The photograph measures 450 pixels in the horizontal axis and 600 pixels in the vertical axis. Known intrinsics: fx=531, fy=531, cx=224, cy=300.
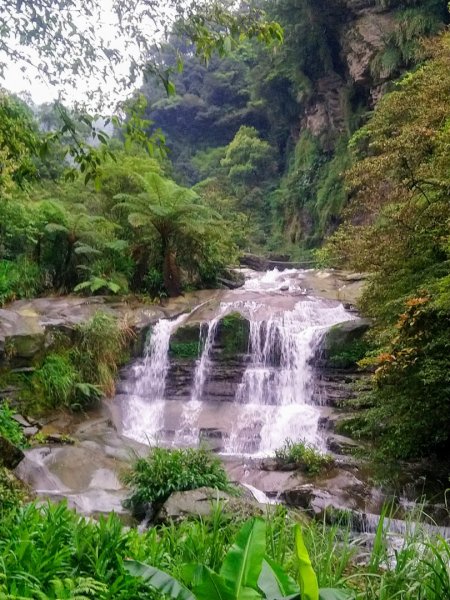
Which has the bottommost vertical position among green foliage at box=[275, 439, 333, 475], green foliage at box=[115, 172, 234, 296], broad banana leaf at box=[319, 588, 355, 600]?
green foliage at box=[275, 439, 333, 475]

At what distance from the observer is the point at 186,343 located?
40.2 feet

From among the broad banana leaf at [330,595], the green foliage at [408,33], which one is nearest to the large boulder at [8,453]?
the broad banana leaf at [330,595]

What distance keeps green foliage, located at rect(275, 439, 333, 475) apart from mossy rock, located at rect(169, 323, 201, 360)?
421 centimetres

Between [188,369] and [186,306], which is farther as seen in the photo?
[186,306]

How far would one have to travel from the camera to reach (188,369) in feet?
39.5

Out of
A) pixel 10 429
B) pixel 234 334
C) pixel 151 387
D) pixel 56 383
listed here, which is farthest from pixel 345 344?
pixel 10 429

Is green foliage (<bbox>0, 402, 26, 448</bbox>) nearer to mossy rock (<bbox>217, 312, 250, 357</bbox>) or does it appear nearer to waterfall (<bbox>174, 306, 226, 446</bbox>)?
waterfall (<bbox>174, 306, 226, 446</bbox>)

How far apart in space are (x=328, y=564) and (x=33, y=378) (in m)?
8.29

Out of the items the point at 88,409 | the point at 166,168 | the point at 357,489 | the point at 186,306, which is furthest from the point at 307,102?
the point at 357,489

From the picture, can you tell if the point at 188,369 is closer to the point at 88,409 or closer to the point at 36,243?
the point at 88,409

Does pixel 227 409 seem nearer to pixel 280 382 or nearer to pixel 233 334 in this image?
pixel 280 382

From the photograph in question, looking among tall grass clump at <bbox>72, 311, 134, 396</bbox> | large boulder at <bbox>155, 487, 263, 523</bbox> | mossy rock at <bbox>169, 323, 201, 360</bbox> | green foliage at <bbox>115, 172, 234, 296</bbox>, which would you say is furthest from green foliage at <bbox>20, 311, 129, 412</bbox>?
large boulder at <bbox>155, 487, 263, 523</bbox>

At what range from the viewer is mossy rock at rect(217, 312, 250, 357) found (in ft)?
40.0

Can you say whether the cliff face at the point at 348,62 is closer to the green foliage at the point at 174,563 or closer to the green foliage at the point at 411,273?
the green foliage at the point at 411,273
